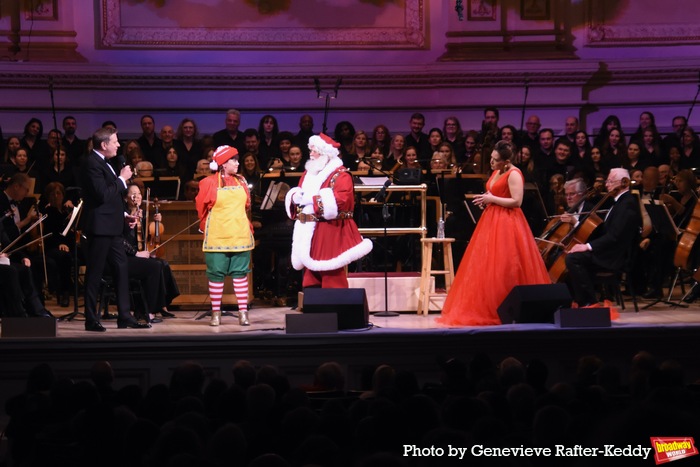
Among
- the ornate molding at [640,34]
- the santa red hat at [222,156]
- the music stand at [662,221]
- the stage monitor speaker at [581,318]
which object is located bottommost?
the stage monitor speaker at [581,318]

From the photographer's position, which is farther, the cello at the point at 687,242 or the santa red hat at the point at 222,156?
the cello at the point at 687,242

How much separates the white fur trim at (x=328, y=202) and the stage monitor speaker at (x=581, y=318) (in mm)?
1795

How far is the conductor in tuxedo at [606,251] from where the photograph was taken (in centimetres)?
727

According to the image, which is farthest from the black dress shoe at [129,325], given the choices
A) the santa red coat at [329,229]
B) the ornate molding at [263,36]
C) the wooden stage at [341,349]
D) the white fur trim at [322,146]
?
the ornate molding at [263,36]

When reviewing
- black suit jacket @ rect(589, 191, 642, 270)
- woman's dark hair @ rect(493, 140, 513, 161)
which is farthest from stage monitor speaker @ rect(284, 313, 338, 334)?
black suit jacket @ rect(589, 191, 642, 270)

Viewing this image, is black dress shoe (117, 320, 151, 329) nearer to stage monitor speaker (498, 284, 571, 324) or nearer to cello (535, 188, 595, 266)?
stage monitor speaker (498, 284, 571, 324)

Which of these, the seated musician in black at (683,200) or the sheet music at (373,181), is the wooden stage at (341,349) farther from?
the seated musician in black at (683,200)

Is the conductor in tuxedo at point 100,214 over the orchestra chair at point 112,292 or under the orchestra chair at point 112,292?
over

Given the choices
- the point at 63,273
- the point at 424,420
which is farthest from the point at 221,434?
the point at 63,273

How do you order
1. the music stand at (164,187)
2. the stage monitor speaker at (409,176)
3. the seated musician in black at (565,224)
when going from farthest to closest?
the music stand at (164,187), the stage monitor speaker at (409,176), the seated musician in black at (565,224)

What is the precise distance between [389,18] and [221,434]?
9.78m

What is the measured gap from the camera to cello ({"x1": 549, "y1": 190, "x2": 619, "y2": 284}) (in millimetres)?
7473

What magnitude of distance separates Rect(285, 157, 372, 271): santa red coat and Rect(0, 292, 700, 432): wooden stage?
84 cm

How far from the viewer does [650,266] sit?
8.88 m
